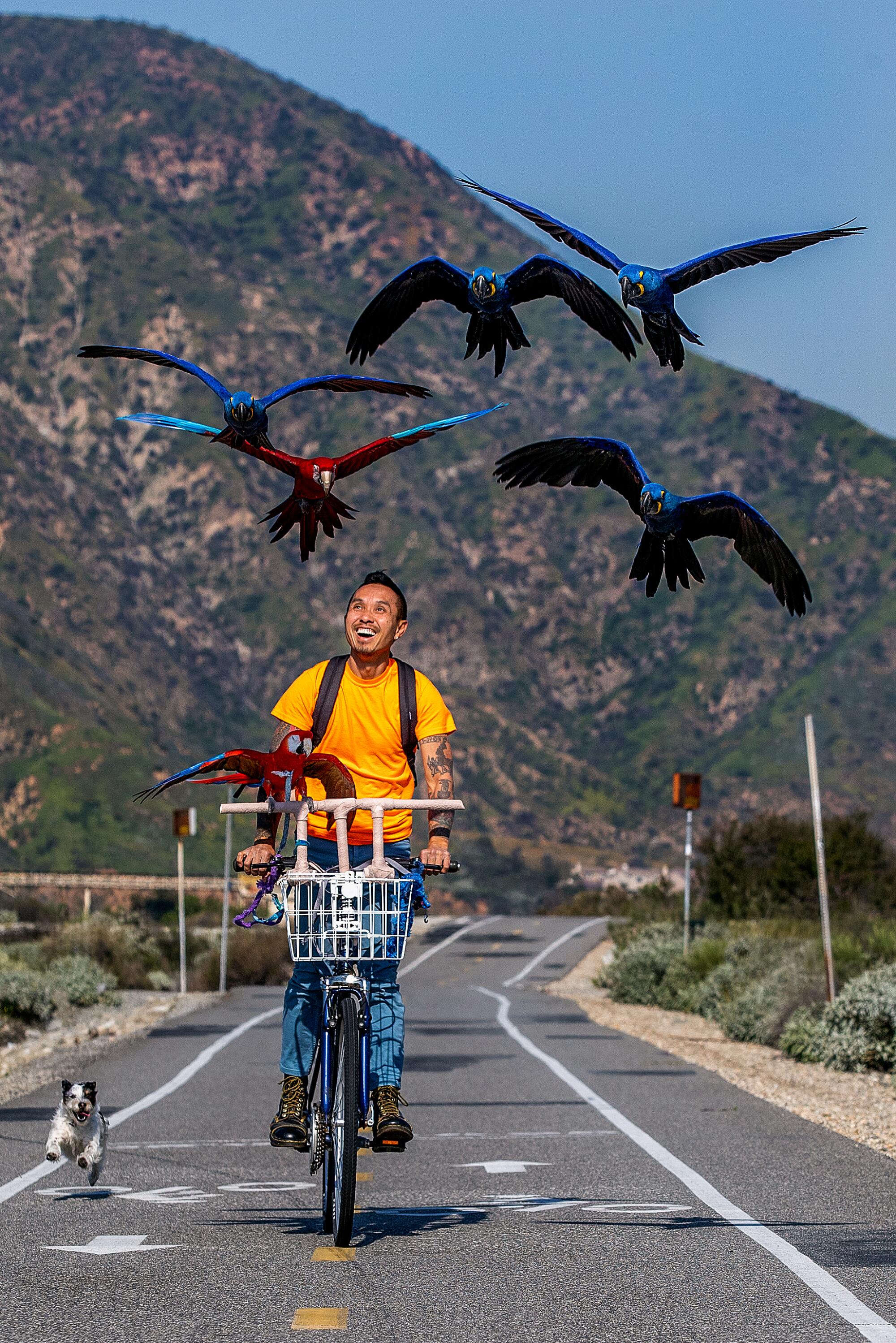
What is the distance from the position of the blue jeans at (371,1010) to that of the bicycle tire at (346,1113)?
0.83 feet

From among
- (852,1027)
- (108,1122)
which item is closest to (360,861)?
(108,1122)

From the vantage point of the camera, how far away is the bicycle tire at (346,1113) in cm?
712

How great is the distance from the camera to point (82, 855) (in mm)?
156750

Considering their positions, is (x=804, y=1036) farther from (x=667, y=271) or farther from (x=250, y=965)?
(x=250, y=965)

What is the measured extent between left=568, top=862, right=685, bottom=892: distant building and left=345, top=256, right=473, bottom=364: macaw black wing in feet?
414

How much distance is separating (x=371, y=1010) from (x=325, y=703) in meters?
1.30

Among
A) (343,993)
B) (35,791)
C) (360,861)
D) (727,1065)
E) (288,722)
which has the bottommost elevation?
(727,1065)

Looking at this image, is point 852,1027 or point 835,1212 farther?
point 852,1027

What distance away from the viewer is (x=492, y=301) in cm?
650

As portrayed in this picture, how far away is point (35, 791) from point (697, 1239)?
520 feet

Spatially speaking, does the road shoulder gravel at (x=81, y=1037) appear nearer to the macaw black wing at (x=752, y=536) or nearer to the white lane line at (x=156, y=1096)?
the white lane line at (x=156, y=1096)

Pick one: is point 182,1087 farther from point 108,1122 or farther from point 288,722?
point 288,722

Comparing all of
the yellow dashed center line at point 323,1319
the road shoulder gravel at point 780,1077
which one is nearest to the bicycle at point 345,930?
the yellow dashed center line at point 323,1319

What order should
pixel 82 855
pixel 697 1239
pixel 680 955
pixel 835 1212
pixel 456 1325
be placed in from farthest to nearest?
pixel 82 855 < pixel 680 955 < pixel 835 1212 < pixel 697 1239 < pixel 456 1325
